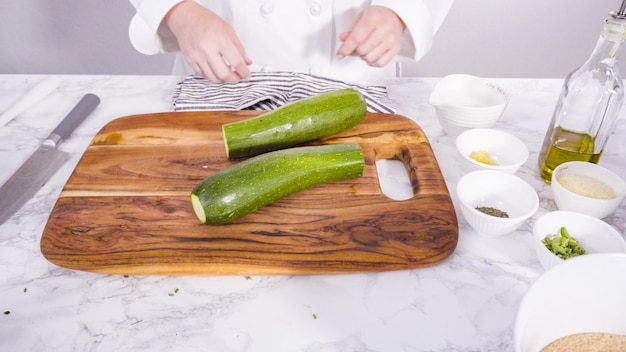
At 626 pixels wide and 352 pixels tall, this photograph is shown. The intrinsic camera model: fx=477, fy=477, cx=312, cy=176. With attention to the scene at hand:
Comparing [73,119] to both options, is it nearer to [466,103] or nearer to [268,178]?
[268,178]

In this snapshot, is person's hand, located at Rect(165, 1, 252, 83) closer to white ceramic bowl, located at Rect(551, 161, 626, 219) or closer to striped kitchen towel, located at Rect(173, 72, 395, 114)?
striped kitchen towel, located at Rect(173, 72, 395, 114)

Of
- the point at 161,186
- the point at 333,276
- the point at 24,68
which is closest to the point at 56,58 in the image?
the point at 24,68

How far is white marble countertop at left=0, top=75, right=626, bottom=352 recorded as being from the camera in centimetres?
83

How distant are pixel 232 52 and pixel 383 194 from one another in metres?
0.58

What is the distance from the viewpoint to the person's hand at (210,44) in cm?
132

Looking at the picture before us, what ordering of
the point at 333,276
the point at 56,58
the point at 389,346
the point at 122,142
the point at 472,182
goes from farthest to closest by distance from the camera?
the point at 56,58, the point at 122,142, the point at 472,182, the point at 333,276, the point at 389,346

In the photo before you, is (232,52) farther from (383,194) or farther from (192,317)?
(192,317)

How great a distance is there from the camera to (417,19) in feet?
4.76

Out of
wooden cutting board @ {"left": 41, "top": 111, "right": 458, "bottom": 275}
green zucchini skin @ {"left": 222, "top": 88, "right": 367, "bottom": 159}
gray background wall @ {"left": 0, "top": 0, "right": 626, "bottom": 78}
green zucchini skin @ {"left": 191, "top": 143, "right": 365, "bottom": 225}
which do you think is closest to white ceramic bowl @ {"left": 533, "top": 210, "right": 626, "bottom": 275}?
wooden cutting board @ {"left": 41, "top": 111, "right": 458, "bottom": 275}

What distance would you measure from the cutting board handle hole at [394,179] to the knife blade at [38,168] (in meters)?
0.84

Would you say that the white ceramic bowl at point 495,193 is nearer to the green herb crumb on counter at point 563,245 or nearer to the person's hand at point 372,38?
the green herb crumb on counter at point 563,245

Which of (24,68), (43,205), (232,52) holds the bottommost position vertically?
(24,68)

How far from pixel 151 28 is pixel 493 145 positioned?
1048 millimetres

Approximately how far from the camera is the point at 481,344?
829mm
